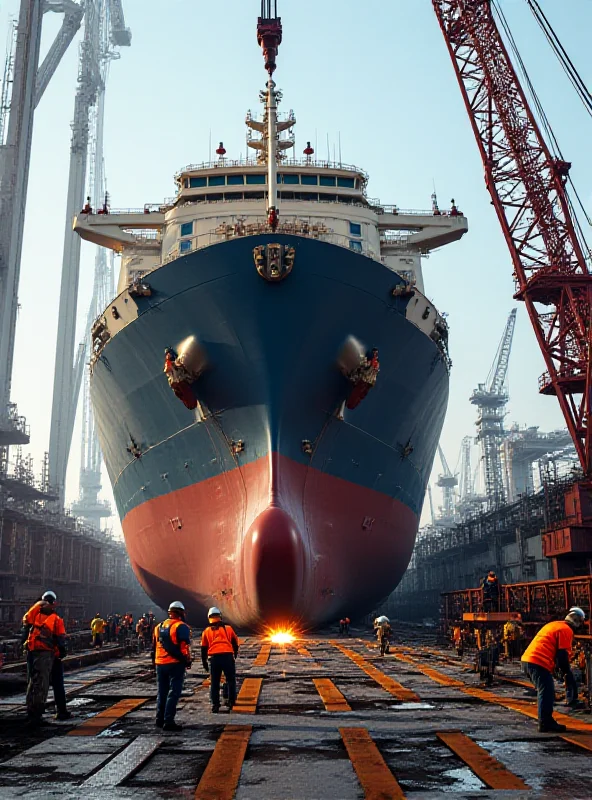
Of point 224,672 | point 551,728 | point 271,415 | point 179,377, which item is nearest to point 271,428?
point 271,415

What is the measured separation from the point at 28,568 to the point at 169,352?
109ft

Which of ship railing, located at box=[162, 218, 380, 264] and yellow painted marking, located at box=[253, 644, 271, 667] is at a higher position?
ship railing, located at box=[162, 218, 380, 264]

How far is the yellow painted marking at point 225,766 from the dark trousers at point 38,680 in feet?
6.05

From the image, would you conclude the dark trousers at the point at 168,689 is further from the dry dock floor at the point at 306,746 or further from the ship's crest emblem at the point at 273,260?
the ship's crest emblem at the point at 273,260

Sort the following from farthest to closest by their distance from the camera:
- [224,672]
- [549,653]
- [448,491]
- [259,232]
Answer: [448,491] → [259,232] → [224,672] → [549,653]

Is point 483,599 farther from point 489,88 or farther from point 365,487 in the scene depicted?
point 489,88

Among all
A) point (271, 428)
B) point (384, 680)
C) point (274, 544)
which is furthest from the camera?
point (271, 428)

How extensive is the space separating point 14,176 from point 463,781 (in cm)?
4806

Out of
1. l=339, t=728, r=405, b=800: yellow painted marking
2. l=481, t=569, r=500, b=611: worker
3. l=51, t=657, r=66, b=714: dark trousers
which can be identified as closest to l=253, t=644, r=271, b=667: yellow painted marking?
l=481, t=569, r=500, b=611: worker

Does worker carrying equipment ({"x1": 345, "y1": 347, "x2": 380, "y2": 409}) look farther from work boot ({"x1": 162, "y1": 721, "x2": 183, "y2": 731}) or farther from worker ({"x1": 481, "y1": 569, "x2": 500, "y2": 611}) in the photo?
work boot ({"x1": 162, "y1": 721, "x2": 183, "y2": 731})

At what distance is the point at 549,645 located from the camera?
6840mm

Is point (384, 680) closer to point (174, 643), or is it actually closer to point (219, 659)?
point (219, 659)

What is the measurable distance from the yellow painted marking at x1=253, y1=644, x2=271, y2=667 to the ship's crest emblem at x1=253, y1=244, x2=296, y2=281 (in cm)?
810

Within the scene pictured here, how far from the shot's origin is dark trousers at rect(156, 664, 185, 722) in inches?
259
